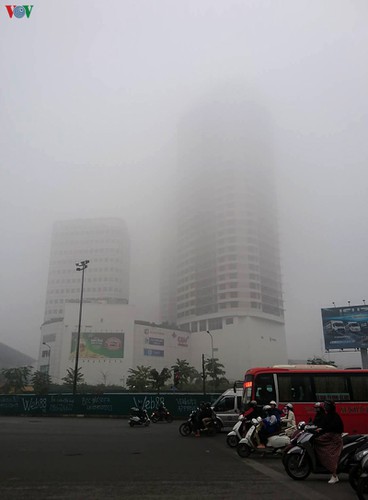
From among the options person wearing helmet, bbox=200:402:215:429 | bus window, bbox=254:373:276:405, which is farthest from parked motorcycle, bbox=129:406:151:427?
bus window, bbox=254:373:276:405

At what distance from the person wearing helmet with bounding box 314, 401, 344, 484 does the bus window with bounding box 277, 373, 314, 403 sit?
864 cm

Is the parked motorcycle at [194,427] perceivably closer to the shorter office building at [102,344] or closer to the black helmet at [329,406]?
the black helmet at [329,406]

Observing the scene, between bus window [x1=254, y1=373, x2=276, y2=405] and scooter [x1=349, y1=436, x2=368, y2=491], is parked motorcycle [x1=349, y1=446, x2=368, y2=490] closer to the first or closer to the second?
scooter [x1=349, y1=436, x2=368, y2=491]

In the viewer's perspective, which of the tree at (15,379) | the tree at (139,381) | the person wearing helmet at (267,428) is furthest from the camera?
the tree at (139,381)

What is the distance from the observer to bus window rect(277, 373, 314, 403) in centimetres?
1697

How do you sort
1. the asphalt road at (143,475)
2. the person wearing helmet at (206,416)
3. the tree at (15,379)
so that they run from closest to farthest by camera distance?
the asphalt road at (143,475) → the person wearing helmet at (206,416) → the tree at (15,379)

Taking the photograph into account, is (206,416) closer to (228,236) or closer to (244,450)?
(244,450)

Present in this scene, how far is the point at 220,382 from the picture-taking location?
3649 inches

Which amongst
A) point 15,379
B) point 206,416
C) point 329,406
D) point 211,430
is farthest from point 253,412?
point 15,379

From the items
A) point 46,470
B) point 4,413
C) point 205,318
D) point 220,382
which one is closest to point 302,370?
point 46,470

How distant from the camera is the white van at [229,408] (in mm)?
21344

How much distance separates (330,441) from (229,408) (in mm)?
14010

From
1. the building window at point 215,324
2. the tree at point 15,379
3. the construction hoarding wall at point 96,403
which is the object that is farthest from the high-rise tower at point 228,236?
the construction hoarding wall at point 96,403

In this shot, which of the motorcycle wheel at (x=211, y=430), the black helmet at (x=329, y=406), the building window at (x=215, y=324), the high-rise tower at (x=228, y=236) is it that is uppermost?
the high-rise tower at (x=228, y=236)
